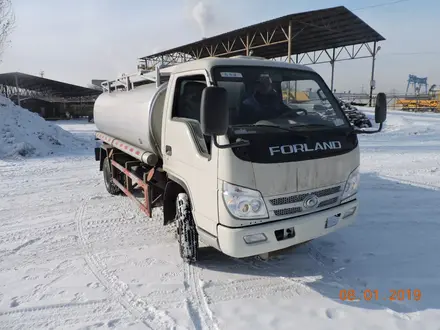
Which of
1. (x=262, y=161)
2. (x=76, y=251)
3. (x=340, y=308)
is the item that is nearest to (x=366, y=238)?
(x=340, y=308)

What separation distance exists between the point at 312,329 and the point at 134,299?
174cm

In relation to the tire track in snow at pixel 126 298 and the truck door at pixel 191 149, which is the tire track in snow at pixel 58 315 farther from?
the truck door at pixel 191 149

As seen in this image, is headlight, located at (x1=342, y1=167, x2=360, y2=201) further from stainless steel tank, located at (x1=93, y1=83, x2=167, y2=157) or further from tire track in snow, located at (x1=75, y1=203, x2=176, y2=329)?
stainless steel tank, located at (x1=93, y1=83, x2=167, y2=157)

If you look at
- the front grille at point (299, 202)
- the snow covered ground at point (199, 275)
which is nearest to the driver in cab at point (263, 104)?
the front grille at point (299, 202)

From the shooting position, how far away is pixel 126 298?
331cm

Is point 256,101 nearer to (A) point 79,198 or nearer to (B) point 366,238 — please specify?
(B) point 366,238

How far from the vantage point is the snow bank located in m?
12.0

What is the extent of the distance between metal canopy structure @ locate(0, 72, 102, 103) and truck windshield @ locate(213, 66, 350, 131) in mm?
35685

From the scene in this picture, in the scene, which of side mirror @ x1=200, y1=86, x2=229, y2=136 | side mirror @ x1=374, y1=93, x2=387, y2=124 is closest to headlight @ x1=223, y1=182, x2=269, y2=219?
side mirror @ x1=200, y1=86, x2=229, y2=136

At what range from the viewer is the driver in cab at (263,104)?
11.1ft

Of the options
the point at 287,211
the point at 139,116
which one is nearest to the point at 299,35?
the point at 139,116

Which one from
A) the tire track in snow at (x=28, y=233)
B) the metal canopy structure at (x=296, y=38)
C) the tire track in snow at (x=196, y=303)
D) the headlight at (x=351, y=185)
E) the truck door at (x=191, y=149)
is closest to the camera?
the tire track in snow at (x=196, y=303)

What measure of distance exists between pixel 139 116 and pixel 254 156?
2.38m

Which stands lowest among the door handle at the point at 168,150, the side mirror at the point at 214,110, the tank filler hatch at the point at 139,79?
the door handle at the point at 168,150
